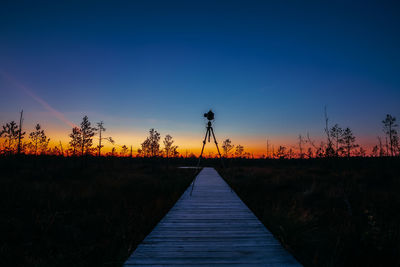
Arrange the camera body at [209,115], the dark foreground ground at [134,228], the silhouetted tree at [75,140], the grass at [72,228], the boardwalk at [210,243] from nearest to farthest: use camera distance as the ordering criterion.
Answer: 1. the boardwalk at [210,243]
2. the dark foreground ground at [134,228]
3. the grass at [72,228]
4. the camera body at [209,115]
5. the silhouetted tree at [75,140]

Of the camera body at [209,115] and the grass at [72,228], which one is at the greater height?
the camera body at [209,115]

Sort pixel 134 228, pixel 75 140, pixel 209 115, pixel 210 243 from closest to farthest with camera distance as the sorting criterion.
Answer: pixel 210 243 → pixel 134 228 → pixel 209 115 → pixel 75 140

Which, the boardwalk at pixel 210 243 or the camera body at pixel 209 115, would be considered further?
the camera body at pixel 209 115

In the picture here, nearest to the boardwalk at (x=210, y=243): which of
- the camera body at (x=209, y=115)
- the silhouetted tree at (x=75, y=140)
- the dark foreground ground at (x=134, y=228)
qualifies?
the dark foreground ground at (x=134, y=228)

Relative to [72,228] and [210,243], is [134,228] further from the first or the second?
[72,228]

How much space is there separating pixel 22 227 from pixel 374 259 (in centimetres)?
848

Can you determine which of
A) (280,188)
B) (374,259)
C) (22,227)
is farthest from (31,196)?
(280,188)

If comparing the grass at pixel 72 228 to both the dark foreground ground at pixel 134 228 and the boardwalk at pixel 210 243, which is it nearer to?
the dark foreground ground at pixel 134 228

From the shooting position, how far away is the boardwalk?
2.81 metres

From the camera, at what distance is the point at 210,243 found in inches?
134

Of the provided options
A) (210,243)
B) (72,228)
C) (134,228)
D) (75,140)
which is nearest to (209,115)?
(134,228)

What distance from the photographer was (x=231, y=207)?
603 cm

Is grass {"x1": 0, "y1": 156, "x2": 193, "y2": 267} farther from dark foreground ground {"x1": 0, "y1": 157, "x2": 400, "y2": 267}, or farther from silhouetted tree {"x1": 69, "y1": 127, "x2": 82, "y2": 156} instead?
silhouetted tree {"x1": 69, "y1": 127, "x2": 82, "y2": 156}

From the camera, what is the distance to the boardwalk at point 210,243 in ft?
9.23
